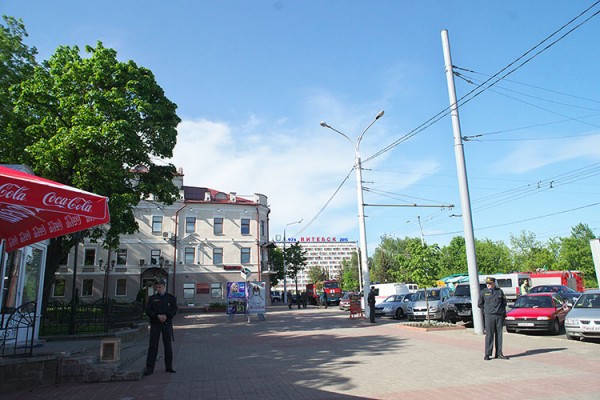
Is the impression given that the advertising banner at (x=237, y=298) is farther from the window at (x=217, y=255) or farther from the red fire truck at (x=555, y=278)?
the red fire truck at (x=555, y=278)

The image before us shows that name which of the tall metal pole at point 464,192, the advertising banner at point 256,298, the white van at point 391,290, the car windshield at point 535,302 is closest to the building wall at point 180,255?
the white van at point 391,290

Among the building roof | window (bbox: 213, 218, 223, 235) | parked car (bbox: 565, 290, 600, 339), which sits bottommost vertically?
parked car (bbox: 565, 290, 600, 339)

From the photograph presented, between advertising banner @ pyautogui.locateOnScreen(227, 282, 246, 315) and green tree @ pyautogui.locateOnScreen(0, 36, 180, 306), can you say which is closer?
green tree @ pyautogui.locateOnScreen(0, 36, 180, 306)

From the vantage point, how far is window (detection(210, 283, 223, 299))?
40281 mm

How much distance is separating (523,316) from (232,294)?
612 inches

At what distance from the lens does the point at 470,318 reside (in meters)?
19.0

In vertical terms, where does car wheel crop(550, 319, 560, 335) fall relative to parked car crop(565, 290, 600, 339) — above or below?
below

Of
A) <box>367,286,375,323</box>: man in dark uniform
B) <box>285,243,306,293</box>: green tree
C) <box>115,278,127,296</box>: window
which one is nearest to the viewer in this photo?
<box>367,286,375,323</box>: man in dark uniform

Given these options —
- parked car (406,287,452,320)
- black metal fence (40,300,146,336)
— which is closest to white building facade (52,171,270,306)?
parked car (406,287,452,320)

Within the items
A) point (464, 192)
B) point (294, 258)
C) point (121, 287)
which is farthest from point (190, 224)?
point (464, 192)

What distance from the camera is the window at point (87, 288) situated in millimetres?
37812

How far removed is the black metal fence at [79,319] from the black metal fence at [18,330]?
7.01ft

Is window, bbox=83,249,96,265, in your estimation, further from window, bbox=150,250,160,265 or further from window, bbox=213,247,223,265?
→ window, bbox=213,247,223,265

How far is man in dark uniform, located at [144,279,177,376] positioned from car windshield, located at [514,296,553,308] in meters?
13.5
